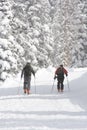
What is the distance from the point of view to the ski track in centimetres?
1394

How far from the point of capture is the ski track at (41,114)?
45.7 feet

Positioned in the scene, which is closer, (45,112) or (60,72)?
(45,112)

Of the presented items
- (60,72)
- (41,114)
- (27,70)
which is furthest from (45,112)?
(60,72)

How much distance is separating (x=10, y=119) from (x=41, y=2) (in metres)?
34.0

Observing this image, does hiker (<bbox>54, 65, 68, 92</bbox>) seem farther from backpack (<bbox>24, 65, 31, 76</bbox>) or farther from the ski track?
the ski track

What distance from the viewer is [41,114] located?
16.6 metres

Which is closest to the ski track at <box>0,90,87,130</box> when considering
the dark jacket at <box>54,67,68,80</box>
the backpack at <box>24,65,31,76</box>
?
the backpack at <box>24,65,31,76</box>

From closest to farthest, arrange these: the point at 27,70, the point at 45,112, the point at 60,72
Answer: the point at 45,112, the point at 27,70, the point at 60,72

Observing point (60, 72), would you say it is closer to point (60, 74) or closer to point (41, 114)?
point (60, 74)

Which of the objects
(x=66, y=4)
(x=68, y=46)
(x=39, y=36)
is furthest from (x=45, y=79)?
(x=66, y=4)

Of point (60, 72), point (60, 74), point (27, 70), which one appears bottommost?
point (60, 74)

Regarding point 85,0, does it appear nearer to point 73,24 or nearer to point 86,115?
point 73,24

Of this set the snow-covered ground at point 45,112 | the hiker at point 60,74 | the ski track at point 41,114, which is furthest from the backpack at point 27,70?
the ski track at point 41,114

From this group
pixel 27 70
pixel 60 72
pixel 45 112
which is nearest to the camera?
pixel 45 112
